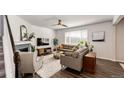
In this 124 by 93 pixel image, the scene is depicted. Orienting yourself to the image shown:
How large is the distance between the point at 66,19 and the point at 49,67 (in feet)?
3.34

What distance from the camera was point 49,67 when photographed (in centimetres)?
157

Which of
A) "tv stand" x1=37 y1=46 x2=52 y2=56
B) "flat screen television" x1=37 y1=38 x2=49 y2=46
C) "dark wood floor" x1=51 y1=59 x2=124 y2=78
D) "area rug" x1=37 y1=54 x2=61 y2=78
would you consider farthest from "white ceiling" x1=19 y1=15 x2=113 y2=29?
"dark wood floor" x1=51 y1=59 x2=124 y2=78

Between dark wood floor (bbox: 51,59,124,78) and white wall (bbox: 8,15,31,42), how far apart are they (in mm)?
1031

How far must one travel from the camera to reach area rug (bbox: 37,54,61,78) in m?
1.44

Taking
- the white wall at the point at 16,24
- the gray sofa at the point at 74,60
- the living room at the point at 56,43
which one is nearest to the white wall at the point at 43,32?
the living room at the point at 56,43

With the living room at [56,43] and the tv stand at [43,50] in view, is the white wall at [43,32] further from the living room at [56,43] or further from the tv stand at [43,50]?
the tv stand at [43,50]

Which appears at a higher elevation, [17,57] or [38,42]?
[38,42]

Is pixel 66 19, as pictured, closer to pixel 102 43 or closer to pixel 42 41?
pixel 42 41

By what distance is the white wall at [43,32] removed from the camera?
147 centimetres

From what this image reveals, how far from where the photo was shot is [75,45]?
1623mm

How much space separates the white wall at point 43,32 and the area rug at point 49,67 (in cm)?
33
